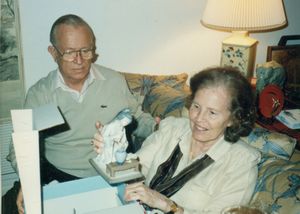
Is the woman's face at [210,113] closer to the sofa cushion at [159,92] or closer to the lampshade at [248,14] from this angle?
the sofa cushion at [159,92]

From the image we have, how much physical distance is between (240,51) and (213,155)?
3.56 ft

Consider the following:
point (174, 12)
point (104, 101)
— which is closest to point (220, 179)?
point (104, 101)

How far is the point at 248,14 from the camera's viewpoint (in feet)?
6.73

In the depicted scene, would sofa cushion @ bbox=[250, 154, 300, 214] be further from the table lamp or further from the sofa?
the table lamp

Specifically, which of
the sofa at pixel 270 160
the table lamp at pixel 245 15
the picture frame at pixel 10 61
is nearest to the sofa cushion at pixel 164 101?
the sofa at pixel 270 160

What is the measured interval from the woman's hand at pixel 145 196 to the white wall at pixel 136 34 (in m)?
1.35

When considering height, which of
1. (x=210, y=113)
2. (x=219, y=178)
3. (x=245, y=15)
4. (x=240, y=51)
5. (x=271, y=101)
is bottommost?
(x=219, y=178)

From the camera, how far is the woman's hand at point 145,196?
112cm

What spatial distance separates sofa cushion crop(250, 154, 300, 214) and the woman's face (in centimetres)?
24

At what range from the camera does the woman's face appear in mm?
1359

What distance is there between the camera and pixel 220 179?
4.37 feet

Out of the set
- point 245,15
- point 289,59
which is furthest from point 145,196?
point 289,59

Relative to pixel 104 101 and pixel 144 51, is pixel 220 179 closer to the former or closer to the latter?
pixel 104 101

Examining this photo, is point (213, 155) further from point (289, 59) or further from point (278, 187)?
point (289, 59)
